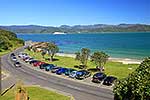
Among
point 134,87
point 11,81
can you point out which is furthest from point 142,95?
point 11,81

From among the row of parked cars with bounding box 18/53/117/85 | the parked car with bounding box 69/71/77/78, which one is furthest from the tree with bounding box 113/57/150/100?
the parked car with bounding box 69/71/77/78

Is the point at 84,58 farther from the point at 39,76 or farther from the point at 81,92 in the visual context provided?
the point at 81,92

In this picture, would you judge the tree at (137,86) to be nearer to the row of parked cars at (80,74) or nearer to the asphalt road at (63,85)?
the asphalt road at (63,85)

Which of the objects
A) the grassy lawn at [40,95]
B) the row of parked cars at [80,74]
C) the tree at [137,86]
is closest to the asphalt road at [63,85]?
the grassy lawn at [40,95]

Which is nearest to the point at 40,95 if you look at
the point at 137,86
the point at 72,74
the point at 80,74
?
the point at 80,74

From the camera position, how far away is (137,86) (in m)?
18.0

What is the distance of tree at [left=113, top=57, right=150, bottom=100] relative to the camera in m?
17.8

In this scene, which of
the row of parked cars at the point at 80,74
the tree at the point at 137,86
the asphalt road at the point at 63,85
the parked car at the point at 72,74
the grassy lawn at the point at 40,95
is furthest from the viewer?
the parked car at the point at 72,74

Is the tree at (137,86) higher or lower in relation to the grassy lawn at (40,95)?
higher

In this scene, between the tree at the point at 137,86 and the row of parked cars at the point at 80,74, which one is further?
the row of parked cars at the point at 80,74

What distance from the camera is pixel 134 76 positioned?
18.7 m

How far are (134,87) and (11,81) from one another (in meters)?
42.8

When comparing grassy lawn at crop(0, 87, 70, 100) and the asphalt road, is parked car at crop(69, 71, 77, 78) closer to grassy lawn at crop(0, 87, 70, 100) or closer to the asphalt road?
the asphalt road

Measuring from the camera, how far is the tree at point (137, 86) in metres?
17.8
